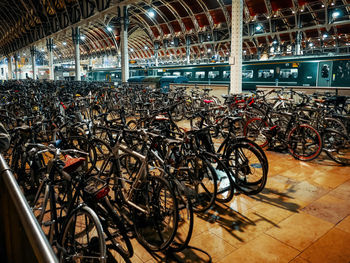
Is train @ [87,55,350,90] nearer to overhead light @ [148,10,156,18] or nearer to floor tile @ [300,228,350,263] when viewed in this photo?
floor tile @ [300,228,350,263]

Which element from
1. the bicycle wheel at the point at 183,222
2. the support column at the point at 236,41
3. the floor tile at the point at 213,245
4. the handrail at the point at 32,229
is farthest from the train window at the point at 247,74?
the handrail at the point at 32,229

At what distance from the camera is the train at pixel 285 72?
12.5m

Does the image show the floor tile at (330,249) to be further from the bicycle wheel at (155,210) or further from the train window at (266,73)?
the train window at (266,73)

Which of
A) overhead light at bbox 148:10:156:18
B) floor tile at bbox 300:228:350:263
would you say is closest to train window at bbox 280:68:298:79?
floor tile at bbox 300:228:350:263

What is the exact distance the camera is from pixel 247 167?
393cm

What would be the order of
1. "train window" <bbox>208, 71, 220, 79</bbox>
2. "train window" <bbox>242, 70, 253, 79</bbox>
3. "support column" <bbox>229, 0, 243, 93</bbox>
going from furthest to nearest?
"train window" <bbox>208, 71, 220, 79</bbox>
"train window" <bbox>242, 70, 253, 79</bbox>
"support column" <bbox>229, 0, 243, 93</bbox>

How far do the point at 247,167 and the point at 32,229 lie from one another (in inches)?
136

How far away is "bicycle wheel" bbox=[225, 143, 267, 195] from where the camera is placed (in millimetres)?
3762

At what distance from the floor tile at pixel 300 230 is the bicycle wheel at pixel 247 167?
0.69 metres

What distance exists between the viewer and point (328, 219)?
322 cm

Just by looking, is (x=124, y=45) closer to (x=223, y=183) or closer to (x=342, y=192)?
(x=223, y=183)

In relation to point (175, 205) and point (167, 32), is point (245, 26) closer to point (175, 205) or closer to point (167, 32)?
point (167, 32)

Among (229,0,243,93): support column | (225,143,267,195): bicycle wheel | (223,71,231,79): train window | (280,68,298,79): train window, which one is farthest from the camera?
(223,71,231,79): train window

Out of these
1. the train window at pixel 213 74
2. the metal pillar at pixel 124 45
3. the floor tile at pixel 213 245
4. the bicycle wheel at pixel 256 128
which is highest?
the metal pillar at pixel 124 45
